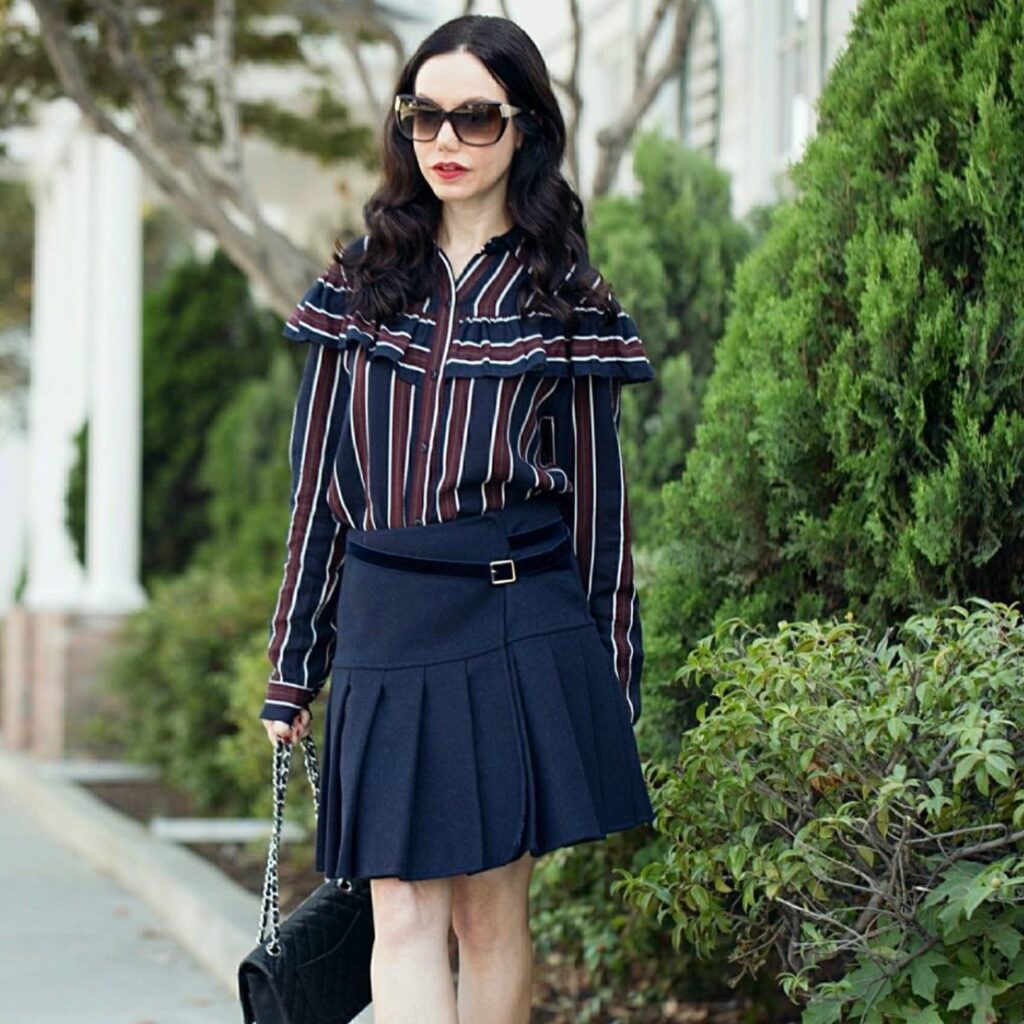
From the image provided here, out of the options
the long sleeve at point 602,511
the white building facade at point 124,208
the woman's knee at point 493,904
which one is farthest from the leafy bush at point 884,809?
the white building facade at point 124,208

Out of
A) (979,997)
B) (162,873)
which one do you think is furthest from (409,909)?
(162,873)

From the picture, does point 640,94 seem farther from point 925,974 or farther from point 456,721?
point 925,974

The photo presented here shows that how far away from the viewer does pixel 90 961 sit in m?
6.46

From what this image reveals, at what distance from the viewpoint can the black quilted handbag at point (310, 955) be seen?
11.2 feet

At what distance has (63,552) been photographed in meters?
15.3

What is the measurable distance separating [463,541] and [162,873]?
4474 mm

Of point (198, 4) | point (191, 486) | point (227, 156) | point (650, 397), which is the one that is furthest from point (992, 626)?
point (191, 486)

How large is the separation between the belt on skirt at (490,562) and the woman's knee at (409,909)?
0.52 meters

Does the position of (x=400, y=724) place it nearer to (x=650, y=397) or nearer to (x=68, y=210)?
(x=650, y=397)

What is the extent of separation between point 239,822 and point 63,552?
6583 millimetres

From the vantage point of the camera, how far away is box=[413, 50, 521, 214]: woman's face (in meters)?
3.33

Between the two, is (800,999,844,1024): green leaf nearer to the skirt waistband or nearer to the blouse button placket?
the skirt waistband

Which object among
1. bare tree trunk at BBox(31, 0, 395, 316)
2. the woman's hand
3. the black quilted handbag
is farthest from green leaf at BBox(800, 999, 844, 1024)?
bare tree trunk at BBox(31, 0, 395, 316)

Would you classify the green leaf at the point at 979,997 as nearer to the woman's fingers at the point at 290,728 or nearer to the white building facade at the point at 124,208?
the woman's fingers at the point at 290,728
